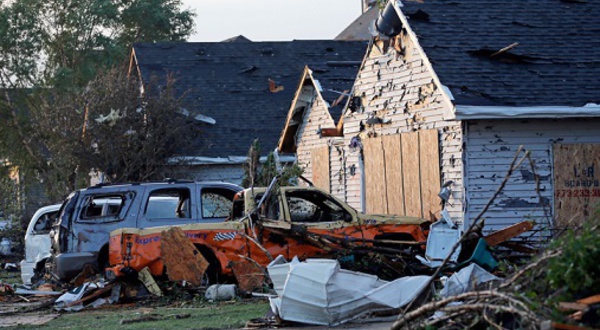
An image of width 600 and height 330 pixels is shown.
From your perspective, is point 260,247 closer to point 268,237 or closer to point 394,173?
point 268,237

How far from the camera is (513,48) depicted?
1998 cm

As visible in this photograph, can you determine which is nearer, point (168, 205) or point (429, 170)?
point (168, 205)

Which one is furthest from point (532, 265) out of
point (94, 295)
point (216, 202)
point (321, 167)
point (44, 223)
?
point (321, 167)

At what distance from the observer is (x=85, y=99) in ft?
103

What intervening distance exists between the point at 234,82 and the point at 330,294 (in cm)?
2434

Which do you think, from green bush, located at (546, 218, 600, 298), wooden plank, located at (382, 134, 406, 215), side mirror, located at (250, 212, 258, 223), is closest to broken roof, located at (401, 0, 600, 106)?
wooden plank, located at (382, 134, 406, 215)

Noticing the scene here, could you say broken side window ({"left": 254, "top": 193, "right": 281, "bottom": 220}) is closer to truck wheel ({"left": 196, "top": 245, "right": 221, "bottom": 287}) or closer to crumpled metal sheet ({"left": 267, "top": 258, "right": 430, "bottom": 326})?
truck wheel ({"left": 196, "top": 245, "right": 221, "bottom": 287})

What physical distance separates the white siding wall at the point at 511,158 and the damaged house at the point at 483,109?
0.02 m

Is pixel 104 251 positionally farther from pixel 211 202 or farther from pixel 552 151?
pixel 552 151

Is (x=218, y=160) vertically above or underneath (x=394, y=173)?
underneath

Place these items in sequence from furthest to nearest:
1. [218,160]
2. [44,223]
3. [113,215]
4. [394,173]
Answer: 1. [218,160]
2. [44,223]
3. [394,173]
4. [113,215]

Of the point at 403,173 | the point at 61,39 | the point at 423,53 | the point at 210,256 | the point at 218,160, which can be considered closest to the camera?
the point at 210,256

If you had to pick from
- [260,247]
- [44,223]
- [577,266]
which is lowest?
[44,223]

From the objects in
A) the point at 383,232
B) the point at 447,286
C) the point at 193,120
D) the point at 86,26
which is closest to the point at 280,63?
the point at 193,120
